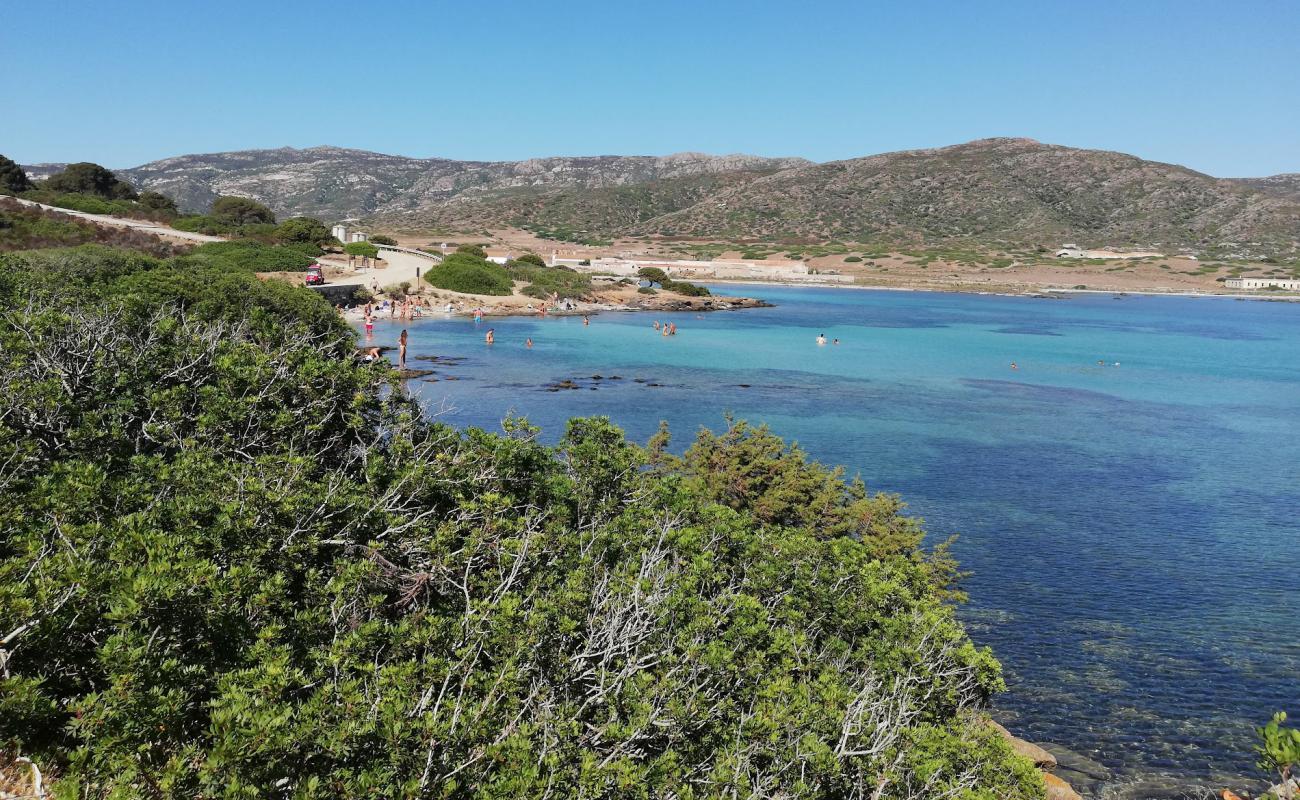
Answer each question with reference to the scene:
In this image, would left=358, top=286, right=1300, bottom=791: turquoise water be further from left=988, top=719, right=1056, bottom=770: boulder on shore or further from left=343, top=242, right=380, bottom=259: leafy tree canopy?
left=343, top=242, right=380, bottom=259: leafy tree canopy

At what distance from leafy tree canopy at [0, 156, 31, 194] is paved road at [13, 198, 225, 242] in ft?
34.3

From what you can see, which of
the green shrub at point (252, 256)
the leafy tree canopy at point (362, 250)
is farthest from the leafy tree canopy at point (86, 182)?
the green shrub at point (252, 256)

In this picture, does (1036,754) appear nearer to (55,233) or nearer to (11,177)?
(55,233)

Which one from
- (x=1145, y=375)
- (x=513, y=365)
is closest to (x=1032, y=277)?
(x=1145, y=375)

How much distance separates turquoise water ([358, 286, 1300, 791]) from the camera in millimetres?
18312

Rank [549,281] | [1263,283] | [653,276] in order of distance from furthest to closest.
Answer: [1263,283] < [653,276] < [549,281]

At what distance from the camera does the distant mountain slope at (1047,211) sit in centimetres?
17475

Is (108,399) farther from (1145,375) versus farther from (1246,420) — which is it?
(1145,375)

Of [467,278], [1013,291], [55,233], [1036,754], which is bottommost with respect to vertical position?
[1036,754]

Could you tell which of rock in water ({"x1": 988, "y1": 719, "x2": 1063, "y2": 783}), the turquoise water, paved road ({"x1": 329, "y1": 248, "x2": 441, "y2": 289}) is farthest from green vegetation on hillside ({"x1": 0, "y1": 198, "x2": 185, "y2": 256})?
rock in water ({"x1": 988, "y1": 719, "x2": 1063, "y2": 783})

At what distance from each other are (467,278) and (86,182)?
47.8 m

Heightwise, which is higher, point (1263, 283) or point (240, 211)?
point (240, 211)

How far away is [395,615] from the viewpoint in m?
11.1

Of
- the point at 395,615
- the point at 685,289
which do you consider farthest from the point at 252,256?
the point at 395,615
